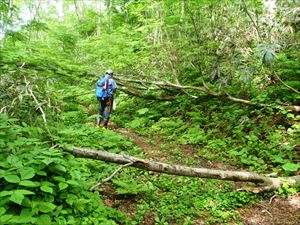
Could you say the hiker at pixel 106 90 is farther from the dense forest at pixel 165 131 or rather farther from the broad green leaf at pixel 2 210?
the broad green leaf at pixel 2 210

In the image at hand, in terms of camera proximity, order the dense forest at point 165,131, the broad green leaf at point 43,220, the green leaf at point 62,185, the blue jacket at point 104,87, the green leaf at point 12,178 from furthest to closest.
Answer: the blue jacket at point 104,87, the dense forest at point 165,131, the green leaf at point 62,185, the broad green leaf at point 43,220, the green leaf at point 12,178

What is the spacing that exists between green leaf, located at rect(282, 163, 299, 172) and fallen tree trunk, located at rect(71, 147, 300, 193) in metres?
0.23

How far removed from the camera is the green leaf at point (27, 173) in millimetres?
2764

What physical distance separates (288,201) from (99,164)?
354 centimetres

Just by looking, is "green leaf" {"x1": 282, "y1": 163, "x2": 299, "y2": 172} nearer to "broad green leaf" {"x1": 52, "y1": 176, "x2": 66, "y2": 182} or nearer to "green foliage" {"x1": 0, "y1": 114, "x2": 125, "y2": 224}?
"green foliage" {"x1": 0, "y1": 114, "x2": 125, "y2": 224}

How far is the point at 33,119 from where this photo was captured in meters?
4.52

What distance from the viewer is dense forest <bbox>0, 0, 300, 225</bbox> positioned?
338 cm

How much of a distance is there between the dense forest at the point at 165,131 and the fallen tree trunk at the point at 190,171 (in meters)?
0.02

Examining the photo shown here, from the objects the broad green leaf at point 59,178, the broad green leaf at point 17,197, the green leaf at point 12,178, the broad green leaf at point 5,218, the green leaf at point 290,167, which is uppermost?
the green leaf at point 12,178

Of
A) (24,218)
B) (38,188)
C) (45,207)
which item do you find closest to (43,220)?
(45,207)

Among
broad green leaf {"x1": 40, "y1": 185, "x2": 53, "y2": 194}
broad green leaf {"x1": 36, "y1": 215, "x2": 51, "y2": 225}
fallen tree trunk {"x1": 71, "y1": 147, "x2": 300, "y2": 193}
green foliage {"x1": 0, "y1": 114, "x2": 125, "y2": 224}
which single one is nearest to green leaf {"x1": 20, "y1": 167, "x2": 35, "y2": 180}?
green foliage {"x1": 0, "y1": 114, "x2": 125, "y2": 224}

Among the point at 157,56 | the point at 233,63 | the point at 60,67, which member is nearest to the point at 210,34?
the point at 233,63

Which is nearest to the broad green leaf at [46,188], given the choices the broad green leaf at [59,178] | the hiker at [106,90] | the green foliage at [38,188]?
the green foliage at [38,188]

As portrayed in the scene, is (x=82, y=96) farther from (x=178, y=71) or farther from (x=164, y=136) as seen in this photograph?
(x=164, y=136)
